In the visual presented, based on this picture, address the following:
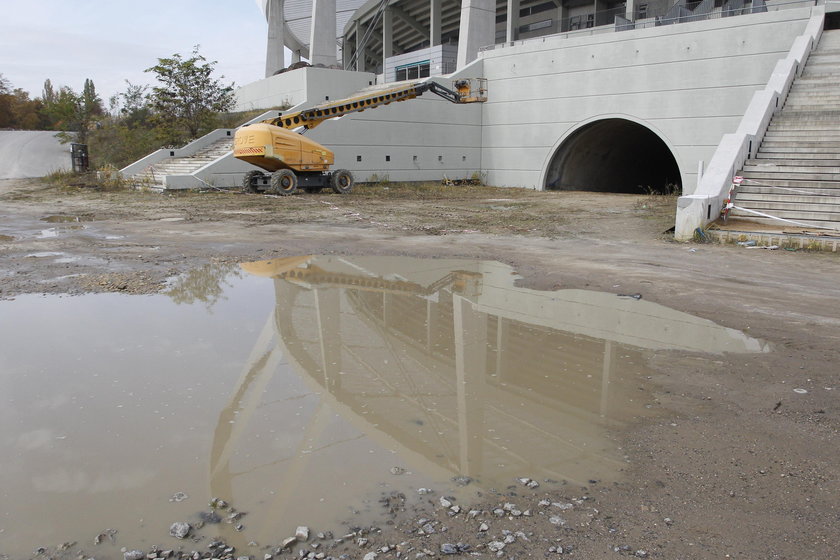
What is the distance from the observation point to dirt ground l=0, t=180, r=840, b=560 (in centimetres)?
319

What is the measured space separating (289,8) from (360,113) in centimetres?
2816

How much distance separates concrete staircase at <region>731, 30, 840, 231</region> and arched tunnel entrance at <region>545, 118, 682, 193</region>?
7.48 meters

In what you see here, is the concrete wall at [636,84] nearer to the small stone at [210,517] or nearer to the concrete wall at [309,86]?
the concrete wall at [309,86]

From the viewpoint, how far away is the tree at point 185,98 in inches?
1162

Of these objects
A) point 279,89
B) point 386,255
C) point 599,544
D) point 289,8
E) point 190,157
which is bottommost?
point 599,544

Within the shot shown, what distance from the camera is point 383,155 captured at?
28.2 meters

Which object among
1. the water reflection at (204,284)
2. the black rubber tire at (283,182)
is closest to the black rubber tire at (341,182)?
the black rubber tire at (283,182)

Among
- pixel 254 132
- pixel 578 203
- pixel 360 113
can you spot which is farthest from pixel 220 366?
pixel 360 113

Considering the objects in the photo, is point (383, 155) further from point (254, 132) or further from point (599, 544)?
point (599, 544)

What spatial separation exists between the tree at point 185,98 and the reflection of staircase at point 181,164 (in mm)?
3070

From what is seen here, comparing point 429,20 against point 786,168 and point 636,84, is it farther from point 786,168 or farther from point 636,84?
point 786,168

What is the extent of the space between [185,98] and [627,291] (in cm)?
2738

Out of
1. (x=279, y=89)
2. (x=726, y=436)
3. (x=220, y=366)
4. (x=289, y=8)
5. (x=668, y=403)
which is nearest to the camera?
(x=726, y=436)

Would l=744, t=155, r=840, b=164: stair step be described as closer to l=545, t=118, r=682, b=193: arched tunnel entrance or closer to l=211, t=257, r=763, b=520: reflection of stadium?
l=211, t=257, r=763, b=520: reflection of stadium
